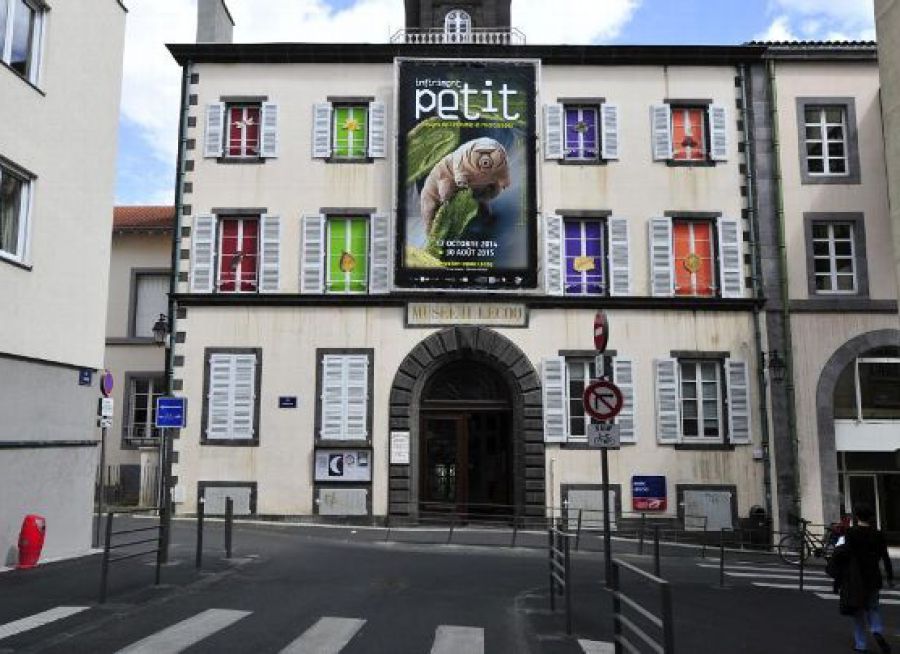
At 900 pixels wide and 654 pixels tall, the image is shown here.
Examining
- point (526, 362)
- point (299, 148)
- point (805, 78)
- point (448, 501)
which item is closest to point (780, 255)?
point (805, 78)

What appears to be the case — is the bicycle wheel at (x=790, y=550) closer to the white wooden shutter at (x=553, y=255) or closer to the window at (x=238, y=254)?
the white wooden shutter at (x=553, y=255)

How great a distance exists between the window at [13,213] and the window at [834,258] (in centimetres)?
1700

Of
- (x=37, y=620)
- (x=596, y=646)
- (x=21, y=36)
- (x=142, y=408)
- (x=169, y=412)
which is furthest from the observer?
(x=142, y=408)

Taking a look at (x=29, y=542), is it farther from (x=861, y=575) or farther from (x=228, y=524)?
(x=861, y=575)

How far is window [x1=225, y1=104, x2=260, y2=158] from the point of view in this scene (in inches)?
828

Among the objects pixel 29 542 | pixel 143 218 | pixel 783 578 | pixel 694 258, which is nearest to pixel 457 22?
pixel 694 258

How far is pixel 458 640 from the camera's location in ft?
27.5

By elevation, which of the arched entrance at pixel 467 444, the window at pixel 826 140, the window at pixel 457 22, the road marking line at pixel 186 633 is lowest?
the road marking line at pixel 186 633

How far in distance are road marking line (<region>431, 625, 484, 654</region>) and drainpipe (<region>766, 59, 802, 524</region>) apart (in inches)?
500

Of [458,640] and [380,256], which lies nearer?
[458,640]

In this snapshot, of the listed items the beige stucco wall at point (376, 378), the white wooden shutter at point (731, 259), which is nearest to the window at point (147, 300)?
the beige stucco wall at point (376, 378)

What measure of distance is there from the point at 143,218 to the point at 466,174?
1379 centimetres

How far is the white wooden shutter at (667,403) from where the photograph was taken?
19594 millimetres

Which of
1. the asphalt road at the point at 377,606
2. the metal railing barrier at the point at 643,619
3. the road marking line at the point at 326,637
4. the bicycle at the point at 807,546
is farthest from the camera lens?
the bicycle at the point at 807,546
